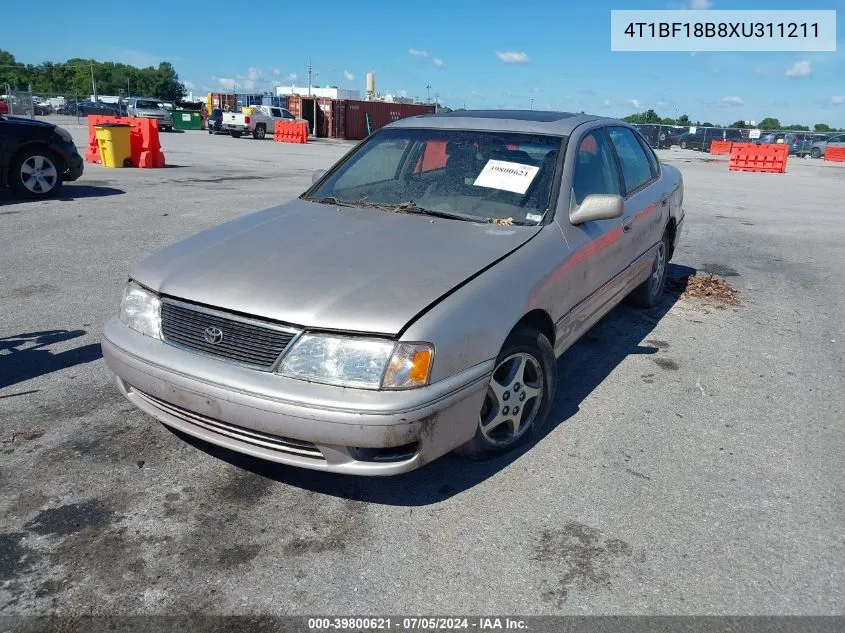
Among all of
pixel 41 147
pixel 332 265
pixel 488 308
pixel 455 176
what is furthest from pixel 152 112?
pixel 488 308

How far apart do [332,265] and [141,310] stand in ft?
2.94

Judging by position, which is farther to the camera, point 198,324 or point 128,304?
point 128,304

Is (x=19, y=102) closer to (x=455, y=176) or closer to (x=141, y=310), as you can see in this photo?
(x=455, y=176)

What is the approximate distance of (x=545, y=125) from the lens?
13.7 ft

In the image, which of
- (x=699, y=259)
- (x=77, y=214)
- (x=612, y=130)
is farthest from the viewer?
(x=77, y=214)

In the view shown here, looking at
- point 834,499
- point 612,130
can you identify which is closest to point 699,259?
point 612,130

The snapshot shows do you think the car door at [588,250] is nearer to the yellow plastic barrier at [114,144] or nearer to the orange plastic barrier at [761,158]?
the yellow plastic barrier at [114,144]

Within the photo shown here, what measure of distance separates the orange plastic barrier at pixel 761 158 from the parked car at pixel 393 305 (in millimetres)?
23785

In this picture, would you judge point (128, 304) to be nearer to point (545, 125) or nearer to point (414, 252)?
point (414, 252)

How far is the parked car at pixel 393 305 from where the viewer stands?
2.59 m

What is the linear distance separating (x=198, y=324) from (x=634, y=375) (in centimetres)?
288

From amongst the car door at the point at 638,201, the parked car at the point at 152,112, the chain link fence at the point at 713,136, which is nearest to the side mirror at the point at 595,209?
the car door at the point at 638,201

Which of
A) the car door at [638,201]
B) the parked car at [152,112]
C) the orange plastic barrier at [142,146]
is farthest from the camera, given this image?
the parked car at [152,112]

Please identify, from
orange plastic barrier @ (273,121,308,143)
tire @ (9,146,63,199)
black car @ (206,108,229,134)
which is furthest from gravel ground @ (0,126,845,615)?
black car @ (206,108,229,134)
